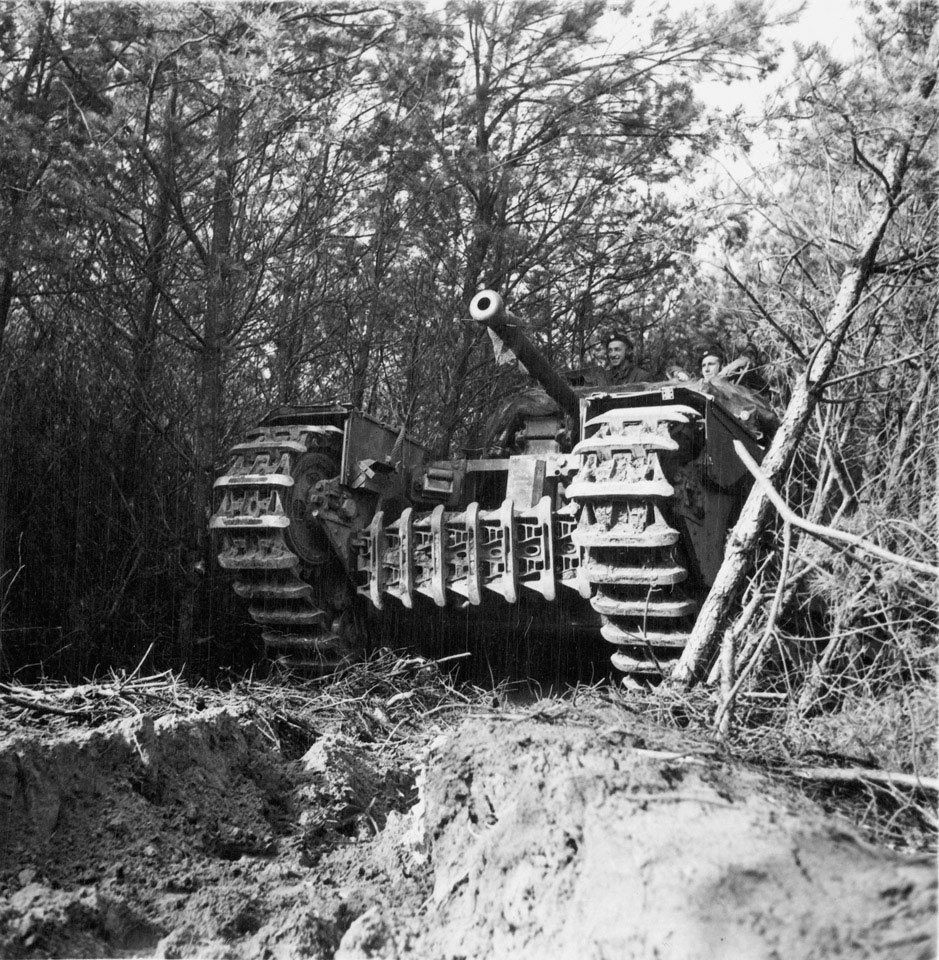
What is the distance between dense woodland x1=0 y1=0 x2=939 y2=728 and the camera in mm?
4895

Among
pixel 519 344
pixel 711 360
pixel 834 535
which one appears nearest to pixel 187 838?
pixel 834 535

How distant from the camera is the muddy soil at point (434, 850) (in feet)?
6.70

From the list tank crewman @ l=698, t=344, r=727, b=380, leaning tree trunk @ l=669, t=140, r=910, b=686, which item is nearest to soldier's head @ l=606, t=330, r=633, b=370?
tank crewman @ l=698, t=344, r=727, b=380

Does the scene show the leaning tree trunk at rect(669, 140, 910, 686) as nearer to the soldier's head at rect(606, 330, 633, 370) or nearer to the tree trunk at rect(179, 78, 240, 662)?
the soldier's head at rect(606, 330, 633, 370)

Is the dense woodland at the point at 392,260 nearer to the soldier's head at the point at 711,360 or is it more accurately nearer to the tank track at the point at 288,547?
the soldier's head at the point at 711,360

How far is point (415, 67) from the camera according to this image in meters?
9.35

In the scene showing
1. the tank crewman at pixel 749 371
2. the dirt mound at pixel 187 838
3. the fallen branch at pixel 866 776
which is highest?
the tank crewman at pixel 749 371

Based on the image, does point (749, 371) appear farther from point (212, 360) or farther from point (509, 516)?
point (212, 360)

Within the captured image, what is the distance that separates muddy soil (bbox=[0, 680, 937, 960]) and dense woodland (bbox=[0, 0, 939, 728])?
5.03 ft

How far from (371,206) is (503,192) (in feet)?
7.23

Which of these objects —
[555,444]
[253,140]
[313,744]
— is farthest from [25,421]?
[313,744]

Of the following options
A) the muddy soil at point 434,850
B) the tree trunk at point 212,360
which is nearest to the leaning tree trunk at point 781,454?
the muddy soil at point 434,850

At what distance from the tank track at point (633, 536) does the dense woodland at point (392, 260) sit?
658 mm

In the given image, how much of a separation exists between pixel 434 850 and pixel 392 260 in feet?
25.7
